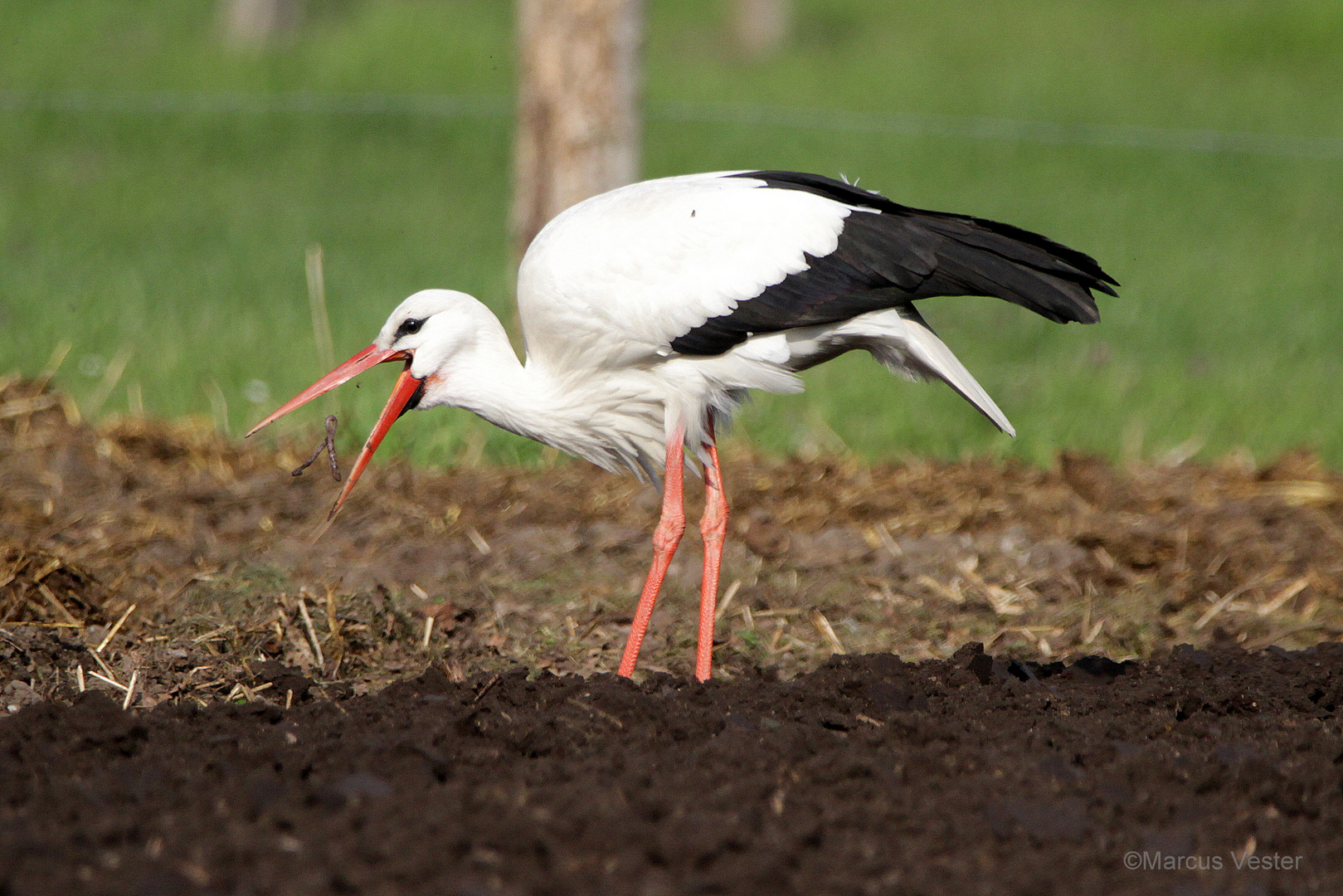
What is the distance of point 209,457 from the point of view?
539 cm

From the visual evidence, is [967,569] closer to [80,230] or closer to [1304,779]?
[1304,779]

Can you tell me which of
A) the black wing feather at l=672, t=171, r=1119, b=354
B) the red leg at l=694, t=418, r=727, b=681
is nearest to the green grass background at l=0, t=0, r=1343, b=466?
the red leg at l=694, t=418, r=727, b=681

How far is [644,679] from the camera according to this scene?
3.62 metres

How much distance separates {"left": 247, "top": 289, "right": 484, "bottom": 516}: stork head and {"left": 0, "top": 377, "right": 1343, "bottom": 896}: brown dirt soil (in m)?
0.53

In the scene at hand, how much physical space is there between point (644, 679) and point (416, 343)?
3.88 ft

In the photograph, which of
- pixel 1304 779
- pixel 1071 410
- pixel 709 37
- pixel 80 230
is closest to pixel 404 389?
pixel 1304 779

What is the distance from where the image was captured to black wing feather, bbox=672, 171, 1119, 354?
3.68m

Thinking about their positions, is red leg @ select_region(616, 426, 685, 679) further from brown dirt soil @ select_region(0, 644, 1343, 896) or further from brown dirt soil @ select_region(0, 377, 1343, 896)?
brown dirt soil @ select_region(0, 644, 1343, 896)

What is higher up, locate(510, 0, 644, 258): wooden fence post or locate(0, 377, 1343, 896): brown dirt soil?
locate(510, 0, 644, 258): wooden fence post

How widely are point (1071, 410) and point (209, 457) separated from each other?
4.23 meters

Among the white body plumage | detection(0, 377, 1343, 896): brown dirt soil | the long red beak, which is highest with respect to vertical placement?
the white body plumage

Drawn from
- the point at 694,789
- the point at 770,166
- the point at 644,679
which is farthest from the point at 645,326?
the point at 770,166

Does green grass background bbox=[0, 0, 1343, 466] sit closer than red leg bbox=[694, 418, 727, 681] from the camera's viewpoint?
No

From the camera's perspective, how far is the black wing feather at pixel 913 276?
368cm
